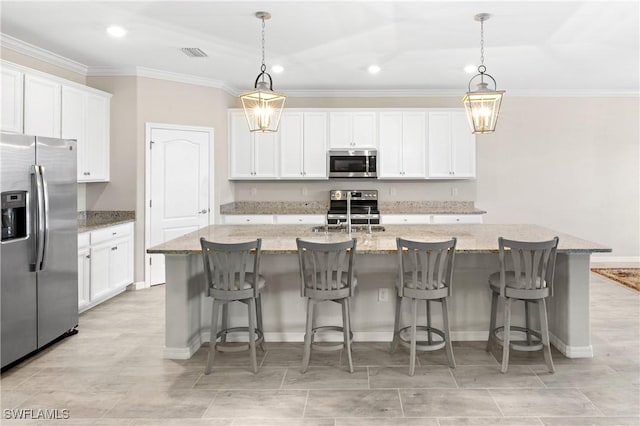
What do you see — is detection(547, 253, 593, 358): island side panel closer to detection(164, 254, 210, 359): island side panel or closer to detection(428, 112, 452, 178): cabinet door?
detection(164, 254, 210, 359): island side panel

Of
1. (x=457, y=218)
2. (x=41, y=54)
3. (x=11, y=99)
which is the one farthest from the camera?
(x=457, y=218)

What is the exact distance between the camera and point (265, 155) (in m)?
6.68

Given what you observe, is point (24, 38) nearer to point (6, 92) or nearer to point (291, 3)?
point (6, 92)

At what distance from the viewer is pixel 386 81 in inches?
245

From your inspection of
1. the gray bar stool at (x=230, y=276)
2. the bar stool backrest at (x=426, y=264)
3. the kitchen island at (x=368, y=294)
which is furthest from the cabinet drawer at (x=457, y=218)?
the gray bar stool at (x=230, y=276)

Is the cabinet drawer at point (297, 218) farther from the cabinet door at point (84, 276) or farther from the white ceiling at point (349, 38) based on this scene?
the cabinet door at point (84, 276)

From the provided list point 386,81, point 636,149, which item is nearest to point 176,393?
point 386,81

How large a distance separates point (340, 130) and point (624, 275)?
13.7 ft

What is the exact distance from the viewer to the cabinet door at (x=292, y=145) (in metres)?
6.65

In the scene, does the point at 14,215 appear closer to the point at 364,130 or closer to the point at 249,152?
the point at 249,152

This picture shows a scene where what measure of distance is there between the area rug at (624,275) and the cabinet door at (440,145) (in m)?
2.38

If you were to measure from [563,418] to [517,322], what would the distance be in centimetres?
126

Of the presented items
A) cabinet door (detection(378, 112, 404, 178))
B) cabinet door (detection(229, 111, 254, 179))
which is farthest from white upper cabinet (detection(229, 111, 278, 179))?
cabinet door (detection(378, 112, 404, 178))

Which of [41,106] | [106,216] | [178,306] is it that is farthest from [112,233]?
[178,306]
